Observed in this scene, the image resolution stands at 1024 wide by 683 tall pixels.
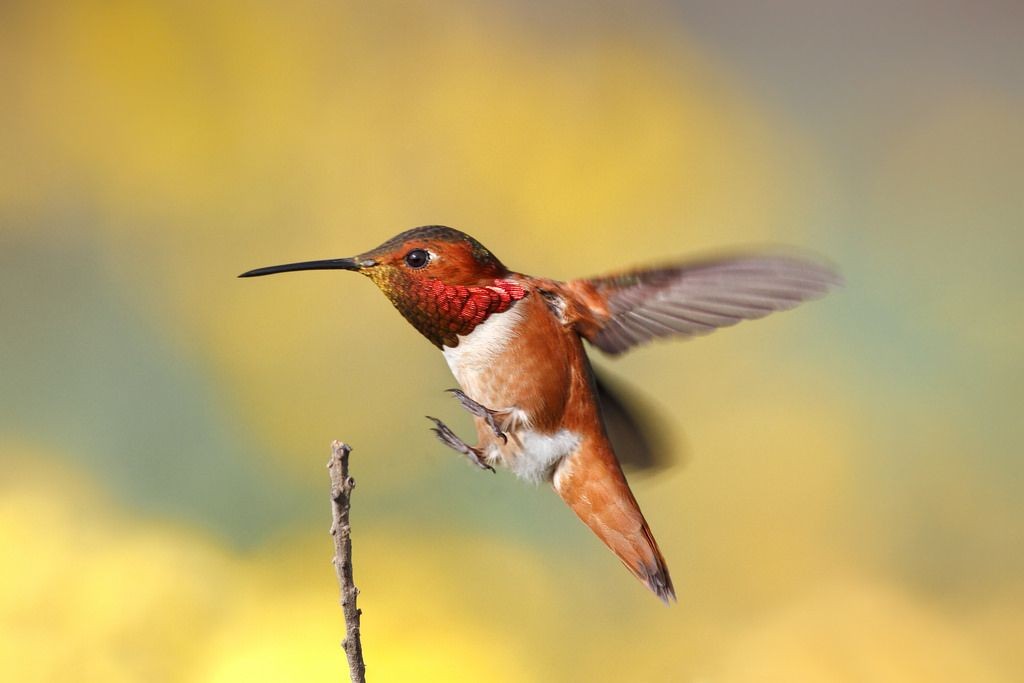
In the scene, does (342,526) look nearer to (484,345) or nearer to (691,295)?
(484,345)

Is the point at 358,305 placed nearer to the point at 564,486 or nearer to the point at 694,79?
the point at 694,79

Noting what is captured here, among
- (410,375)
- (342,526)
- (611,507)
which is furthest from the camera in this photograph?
(410,375)

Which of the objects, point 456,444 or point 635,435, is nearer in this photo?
point 456,444

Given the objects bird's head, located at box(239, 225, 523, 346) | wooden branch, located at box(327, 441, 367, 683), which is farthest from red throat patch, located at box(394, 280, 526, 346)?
wooden branch, located at box(327, 441, 367, 683)

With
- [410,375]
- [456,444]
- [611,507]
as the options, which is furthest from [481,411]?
[410,375]

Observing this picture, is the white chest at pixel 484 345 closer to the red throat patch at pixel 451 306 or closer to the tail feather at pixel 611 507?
the red throat patch at pixel 451 306

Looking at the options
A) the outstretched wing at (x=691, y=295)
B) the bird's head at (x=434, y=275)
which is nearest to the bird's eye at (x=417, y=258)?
the bird's head at (x=434, y=275)
